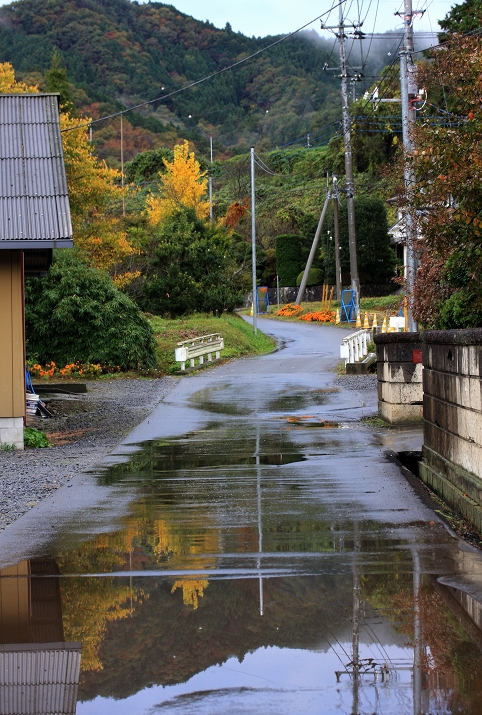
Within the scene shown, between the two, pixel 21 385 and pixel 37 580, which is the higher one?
pixel 21 385

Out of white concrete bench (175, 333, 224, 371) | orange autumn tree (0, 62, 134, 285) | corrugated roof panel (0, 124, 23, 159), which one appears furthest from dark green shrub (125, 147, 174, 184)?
corrugated roof panel (0, 124, 23, 159)

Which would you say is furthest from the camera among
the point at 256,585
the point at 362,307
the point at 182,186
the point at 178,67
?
the point at 178,67

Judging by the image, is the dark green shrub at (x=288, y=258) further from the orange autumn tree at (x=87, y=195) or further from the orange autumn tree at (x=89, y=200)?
the orange autumn tree at (x=89, y=200)

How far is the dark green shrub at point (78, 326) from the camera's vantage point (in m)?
27.9

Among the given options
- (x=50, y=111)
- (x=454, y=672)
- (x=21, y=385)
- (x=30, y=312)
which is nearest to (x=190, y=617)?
(x=454, y=672)

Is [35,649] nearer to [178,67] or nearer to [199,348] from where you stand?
[199,348]

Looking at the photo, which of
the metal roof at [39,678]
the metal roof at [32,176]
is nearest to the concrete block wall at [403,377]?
the metal roof at [32,176]

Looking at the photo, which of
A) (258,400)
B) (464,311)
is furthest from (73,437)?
(464,311)

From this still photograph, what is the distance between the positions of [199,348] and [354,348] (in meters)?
6.30

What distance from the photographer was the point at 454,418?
8789mm

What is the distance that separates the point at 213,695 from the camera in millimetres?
4367

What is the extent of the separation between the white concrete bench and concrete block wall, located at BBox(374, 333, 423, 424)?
15250 millimetres

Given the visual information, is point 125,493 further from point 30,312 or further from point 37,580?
point 30,312

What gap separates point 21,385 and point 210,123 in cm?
12669
